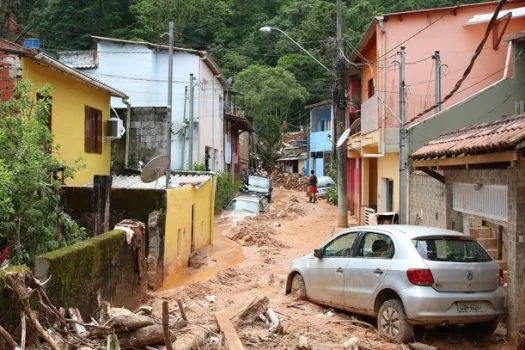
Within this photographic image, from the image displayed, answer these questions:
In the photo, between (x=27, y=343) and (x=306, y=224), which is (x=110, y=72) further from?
(x=27, y=343)

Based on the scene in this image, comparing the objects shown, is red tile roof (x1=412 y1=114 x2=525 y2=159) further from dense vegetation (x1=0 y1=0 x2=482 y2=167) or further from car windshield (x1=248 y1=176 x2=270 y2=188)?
dense vegetation (x1=0 y1=0 x2=482 y2=167)

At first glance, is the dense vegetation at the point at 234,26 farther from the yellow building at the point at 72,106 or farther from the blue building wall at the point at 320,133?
the yellow building at the point at 72,106

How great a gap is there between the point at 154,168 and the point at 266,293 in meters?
4.64

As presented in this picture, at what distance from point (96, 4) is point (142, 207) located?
107 ft

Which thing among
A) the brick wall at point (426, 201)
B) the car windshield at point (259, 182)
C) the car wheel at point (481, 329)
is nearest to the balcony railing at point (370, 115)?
the brick wall at point (426, 201)

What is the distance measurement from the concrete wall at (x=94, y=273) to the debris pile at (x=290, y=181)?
1461 inches

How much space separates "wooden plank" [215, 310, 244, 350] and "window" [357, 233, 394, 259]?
2.26 meters

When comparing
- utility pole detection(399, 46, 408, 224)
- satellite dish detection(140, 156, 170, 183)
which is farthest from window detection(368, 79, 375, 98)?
satellite dish detection(140, 156, 170, 183)

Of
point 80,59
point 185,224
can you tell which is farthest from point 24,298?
point 80,59

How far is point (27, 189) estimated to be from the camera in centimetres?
776

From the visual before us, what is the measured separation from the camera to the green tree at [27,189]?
25.1 ft

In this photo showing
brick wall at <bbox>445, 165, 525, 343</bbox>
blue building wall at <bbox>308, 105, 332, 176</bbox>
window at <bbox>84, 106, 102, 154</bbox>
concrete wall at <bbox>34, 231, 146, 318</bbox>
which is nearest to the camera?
concrete wall at <bbox>34, 231, 146, 318</bbox>

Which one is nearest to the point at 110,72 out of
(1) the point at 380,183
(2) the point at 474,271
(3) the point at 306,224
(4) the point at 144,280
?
(3) the point at 306,224

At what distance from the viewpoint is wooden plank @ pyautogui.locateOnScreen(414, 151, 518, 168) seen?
6.82 m
